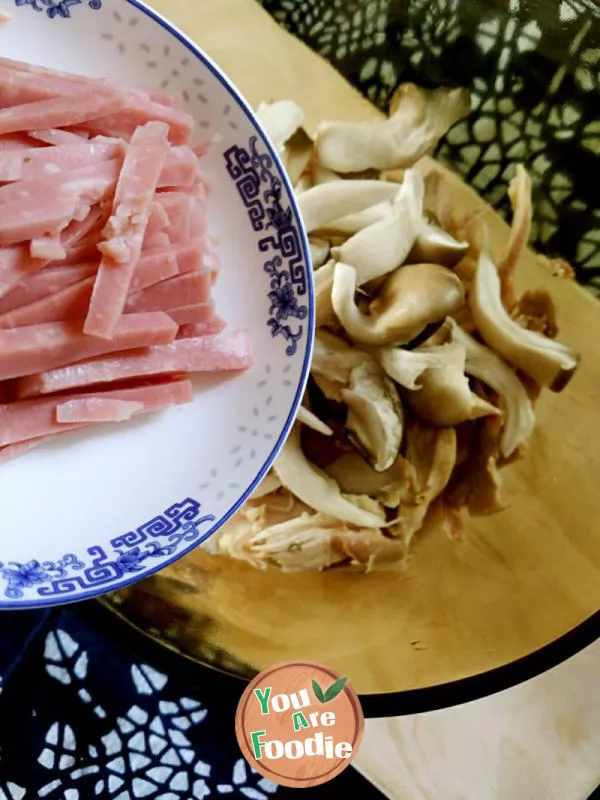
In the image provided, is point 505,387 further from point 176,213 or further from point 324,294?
point 176,213

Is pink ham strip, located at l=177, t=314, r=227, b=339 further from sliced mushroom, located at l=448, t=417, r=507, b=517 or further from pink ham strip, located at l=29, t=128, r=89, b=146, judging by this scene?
sliced mushroom, located at l=448, t=417, r=507, b=517

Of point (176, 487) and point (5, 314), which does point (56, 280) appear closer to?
point (5, 314)

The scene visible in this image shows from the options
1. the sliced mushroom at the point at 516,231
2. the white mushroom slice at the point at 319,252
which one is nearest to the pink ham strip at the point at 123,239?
the white mushroom slice at the point at 319,252

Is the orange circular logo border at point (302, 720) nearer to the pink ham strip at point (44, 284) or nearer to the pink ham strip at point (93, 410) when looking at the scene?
the pink ham strip at point (93, 410)

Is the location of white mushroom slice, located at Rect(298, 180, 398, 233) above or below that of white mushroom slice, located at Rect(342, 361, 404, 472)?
above

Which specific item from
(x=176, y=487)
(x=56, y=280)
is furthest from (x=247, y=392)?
(x=56, y=280)

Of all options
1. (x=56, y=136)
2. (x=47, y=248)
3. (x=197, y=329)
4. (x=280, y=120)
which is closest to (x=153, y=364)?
(x=197, y=329)

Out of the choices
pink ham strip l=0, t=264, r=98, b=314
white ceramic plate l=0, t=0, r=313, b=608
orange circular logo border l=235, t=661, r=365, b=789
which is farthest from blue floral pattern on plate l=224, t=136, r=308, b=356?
orange circular logo border l=235, t=661, r=365, b=789
